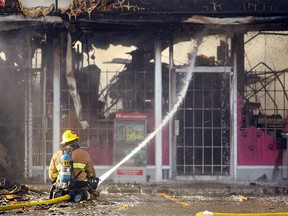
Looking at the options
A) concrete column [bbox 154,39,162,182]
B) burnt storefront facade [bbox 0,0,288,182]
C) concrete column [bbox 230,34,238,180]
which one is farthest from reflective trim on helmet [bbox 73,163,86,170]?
concrete column [bbox 230,34,238,180]

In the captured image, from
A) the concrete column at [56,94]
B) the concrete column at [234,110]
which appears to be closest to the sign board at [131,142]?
the concrete column at [56,94]

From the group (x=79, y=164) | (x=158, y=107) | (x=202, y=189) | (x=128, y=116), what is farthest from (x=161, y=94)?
(x=79, y=164)

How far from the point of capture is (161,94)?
1659 centimetres

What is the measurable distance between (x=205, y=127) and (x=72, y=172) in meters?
5.44

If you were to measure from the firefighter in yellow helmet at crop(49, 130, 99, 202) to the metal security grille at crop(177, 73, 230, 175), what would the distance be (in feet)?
15.4

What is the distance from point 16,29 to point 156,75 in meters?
3.64

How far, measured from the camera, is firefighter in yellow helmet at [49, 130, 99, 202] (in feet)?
39.6

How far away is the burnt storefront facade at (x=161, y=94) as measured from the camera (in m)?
16.5

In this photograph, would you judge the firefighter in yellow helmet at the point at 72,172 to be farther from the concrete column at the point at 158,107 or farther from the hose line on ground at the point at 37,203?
the concrete column at the point at 158,107

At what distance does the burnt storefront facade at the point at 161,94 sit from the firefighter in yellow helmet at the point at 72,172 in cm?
401

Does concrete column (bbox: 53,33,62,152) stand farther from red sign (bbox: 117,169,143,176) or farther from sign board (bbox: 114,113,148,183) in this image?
red sign (bbox: 117,169,143,176)

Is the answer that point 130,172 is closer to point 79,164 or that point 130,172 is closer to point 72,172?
point 79,164

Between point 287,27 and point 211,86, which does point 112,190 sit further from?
point 287,27

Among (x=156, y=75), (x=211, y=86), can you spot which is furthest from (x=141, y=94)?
(x=211, y=86)
